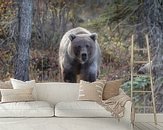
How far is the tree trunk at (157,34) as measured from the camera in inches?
232

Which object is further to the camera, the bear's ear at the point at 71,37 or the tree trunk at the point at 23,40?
the tree trunk at the point at 23,40

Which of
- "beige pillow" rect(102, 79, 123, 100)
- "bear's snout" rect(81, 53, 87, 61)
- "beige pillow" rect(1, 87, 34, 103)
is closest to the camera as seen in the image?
"beige pillow" rect(1, 87, 34, 103)

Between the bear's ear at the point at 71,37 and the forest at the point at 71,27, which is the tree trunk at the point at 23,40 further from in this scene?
the bear's ear at the point at 71,37

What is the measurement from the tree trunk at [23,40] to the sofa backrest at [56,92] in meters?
1.24

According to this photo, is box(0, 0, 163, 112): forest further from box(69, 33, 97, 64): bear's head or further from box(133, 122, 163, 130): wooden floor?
box(133, 122, 163, 130): wooden floor

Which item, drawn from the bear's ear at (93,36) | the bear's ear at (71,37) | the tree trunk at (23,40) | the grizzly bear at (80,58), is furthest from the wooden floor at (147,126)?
the tree trunk at (23,40)

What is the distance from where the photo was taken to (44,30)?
7.29 meters

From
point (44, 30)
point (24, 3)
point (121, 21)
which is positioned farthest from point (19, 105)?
point (44, 30)

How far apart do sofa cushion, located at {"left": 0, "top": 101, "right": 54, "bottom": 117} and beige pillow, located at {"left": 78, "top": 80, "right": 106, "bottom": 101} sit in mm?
507

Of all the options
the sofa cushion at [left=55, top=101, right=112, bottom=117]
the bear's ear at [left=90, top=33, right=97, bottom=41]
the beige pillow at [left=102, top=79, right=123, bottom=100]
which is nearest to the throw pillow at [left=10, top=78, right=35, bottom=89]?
the sofa cushion at [left=55, top=101, right=112, bottom=117]

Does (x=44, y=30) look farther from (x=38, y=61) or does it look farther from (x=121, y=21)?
(x=121, y=21)

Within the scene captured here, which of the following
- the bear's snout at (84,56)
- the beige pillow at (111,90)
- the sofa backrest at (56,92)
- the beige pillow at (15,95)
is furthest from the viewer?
the bear's snout at (84,56)

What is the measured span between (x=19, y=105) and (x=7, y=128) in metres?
0.30

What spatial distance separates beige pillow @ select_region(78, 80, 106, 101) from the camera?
471 cm
